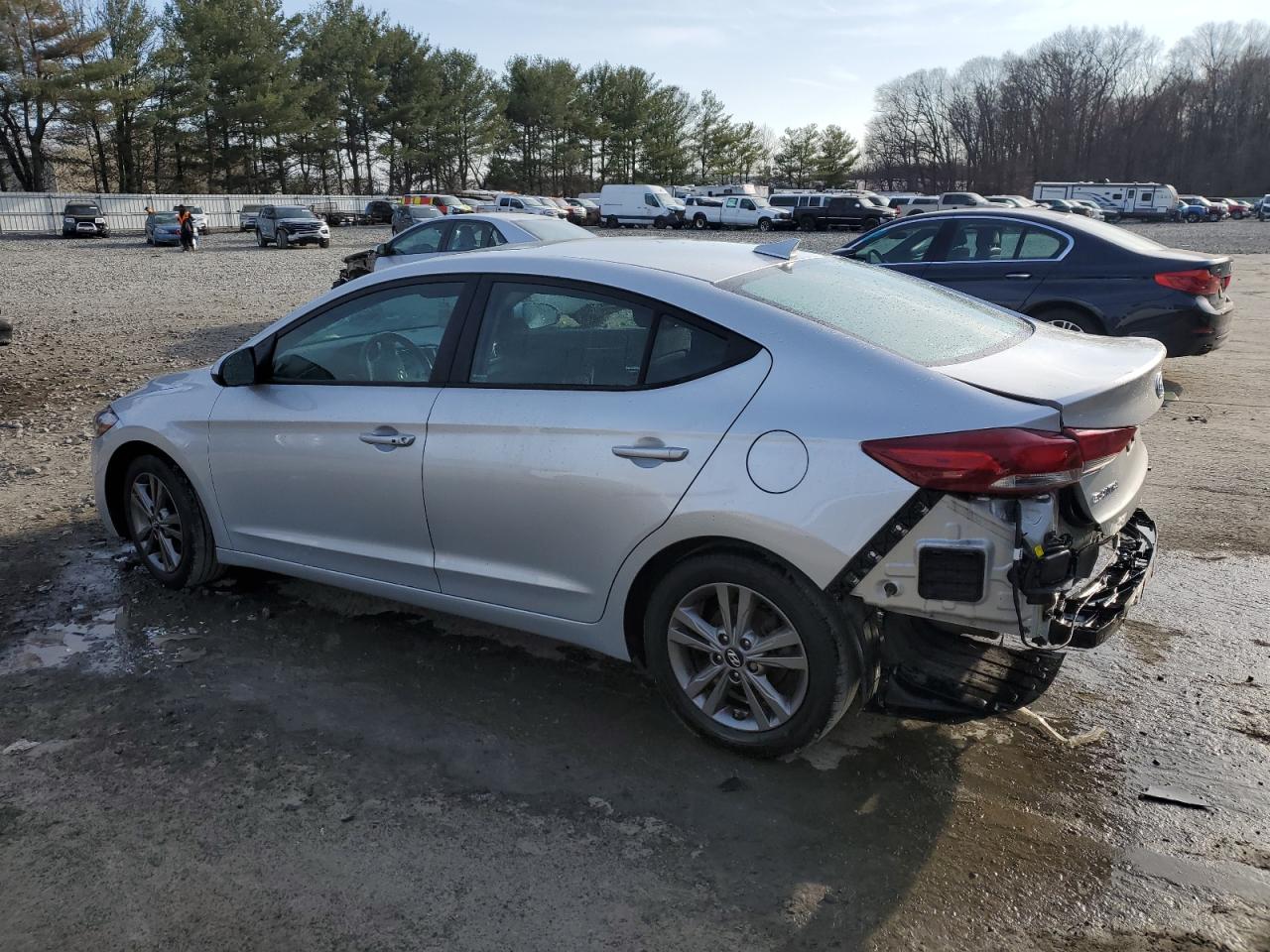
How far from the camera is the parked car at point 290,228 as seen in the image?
3769 cm

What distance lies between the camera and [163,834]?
10.2 ft

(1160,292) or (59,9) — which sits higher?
(59,9)

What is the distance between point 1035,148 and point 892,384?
135 metres

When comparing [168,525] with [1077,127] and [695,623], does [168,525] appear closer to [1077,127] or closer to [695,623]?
[695,623]

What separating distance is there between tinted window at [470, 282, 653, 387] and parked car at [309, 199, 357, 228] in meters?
57.1

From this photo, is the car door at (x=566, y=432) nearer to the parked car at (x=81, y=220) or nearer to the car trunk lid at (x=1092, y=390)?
Result: the car trunk lid at (x=1092, y=390)

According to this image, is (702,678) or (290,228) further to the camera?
(290,228)

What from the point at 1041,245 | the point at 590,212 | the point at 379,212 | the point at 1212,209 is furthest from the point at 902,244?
the point at 1212,209

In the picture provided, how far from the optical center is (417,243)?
13820 millimetres

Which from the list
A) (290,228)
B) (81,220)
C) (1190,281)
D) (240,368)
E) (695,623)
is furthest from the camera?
(81,220)

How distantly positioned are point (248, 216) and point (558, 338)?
176 ft

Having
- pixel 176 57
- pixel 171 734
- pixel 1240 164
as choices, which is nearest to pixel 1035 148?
pixel 1240 164

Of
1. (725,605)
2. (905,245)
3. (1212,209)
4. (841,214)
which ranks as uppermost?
(1212,209)

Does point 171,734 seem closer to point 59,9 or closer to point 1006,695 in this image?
point 1006,695
